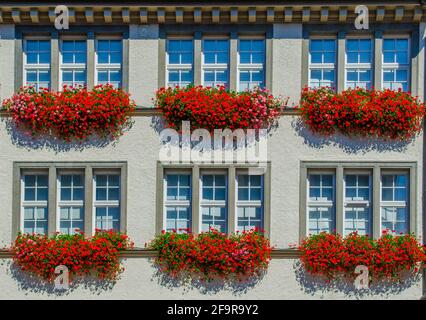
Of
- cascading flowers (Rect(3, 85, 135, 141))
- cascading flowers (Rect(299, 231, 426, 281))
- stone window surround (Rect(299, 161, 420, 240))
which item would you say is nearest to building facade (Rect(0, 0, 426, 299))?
stone window surround (Rect(299, 161, 420, 240))

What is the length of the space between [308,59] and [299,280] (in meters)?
4.24

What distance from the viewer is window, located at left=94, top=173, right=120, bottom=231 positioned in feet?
60.3

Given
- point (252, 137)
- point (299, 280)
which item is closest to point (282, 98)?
point (252, 137)

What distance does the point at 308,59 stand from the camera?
18547 mm

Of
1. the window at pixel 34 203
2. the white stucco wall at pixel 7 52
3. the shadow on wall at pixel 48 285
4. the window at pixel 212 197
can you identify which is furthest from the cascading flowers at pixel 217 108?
the shadow on wall at pixel 48 285

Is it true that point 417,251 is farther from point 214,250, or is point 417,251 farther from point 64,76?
point 64,76

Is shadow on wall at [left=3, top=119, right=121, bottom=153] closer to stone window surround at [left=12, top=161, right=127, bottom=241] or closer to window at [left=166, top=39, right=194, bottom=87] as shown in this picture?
stone window surround at [left=12, top=161, right=127, bottom=241]

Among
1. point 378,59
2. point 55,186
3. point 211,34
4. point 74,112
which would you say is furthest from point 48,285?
point 378,59

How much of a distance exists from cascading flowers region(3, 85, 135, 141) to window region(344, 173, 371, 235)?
14.5 ft

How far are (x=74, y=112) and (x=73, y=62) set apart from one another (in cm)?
124

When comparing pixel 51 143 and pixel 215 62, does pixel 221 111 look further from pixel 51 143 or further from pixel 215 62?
pixel 51 143

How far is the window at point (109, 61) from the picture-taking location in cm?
1867

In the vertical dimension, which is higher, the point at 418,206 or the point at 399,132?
the point at 399,132
